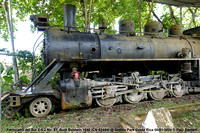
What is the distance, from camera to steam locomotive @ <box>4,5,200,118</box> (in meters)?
4.13

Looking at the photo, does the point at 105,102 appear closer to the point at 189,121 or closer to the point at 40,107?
the point at 40,107

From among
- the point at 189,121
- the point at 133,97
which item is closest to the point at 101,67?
the point at 133,97

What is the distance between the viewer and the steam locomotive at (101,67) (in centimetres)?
413

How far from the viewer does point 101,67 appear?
5.46 meters

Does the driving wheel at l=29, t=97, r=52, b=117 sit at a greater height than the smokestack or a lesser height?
lesser

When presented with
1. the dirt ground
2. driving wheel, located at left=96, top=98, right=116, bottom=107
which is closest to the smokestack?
driving wheel, located at left=96, top=98, right=116, bottom=107

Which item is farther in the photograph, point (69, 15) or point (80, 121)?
point (69, 15)

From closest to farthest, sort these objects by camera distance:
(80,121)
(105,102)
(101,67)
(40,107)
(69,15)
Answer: (80,121) < (40,107) < (105,102) < (69,15) < (101,67)

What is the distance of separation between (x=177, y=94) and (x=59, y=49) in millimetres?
5272

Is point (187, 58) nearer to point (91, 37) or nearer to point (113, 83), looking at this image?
point (113, 83)

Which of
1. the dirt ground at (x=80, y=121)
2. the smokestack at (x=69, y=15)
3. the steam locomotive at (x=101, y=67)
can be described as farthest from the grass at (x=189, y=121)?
the smokestack at (x=69, y=15)

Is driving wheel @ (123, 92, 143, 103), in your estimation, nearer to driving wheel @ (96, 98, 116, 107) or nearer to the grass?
driving wheel @ (96, 98, 116, 107)

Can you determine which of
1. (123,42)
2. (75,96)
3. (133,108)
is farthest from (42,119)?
(123,42)

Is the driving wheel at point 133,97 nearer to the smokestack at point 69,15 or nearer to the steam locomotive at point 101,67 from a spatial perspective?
the steam locomotive at point 101,67
